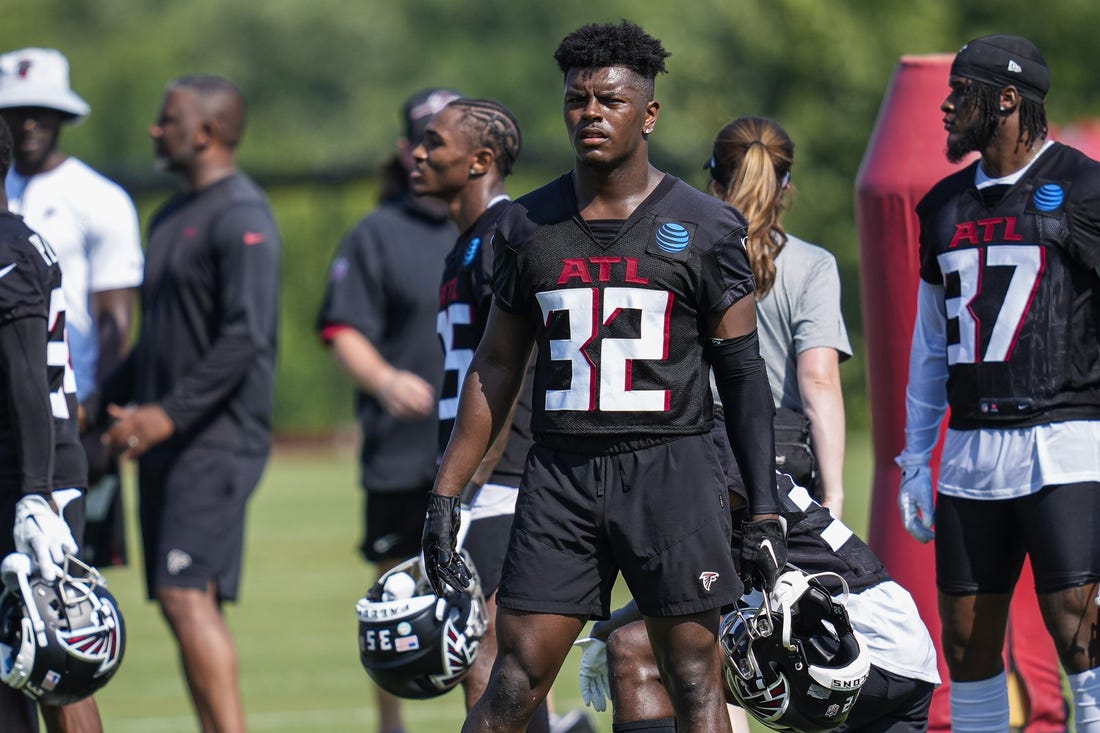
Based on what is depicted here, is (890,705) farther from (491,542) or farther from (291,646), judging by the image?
(291,646)

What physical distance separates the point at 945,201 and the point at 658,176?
136cm

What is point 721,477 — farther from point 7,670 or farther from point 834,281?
point 7,670

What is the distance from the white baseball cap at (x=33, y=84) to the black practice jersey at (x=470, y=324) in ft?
7.36

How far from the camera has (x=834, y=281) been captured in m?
5.53

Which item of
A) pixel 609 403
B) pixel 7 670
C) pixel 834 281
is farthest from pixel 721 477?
pixel 7 670

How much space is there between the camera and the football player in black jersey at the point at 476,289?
18.5ft

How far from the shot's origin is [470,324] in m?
5.67

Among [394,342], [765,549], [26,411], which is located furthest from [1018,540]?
[394,342]

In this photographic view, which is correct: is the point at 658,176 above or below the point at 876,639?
above

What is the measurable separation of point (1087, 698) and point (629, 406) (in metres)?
1.88

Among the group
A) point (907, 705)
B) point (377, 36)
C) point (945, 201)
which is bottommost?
point (907, 705)

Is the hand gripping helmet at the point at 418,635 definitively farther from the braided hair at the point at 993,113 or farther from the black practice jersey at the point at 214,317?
the braided hair at the point at 993,113

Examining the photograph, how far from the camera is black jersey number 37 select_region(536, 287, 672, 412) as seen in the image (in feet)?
14.3

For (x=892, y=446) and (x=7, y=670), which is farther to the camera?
(x=892, y=446)
